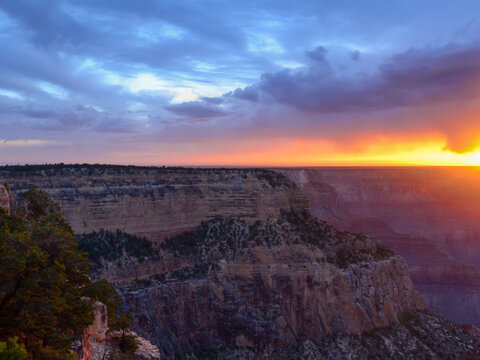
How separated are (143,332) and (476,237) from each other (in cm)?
9086

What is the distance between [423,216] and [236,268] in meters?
86.1

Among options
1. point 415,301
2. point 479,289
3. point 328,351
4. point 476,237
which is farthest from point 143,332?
point 476,237

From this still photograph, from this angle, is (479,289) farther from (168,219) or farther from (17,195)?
(17,195)

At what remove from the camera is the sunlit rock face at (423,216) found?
81.8 metres

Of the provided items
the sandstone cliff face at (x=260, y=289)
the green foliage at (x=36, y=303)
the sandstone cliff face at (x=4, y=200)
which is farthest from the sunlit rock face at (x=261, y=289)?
the green foliage at (x=36, y=303)

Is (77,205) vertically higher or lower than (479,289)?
higher

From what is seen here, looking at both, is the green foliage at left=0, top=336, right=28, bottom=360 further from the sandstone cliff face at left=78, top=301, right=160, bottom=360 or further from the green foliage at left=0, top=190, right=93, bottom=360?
the sandstone cliff face at left=78, top=301, right=160, bottom=360

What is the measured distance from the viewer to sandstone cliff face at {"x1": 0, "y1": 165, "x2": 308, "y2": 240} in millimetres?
41125

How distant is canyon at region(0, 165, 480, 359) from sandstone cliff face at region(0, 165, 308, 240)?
4.1 inches

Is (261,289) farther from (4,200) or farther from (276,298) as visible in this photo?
(4,200)

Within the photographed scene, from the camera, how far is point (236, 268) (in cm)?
4375

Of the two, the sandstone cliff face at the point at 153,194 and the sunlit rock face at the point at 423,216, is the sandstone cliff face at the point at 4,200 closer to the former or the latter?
the sandstone cliff face at the point at 153,194

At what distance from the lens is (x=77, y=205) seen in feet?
134

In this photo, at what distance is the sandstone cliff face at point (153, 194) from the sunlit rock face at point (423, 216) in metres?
42.7
